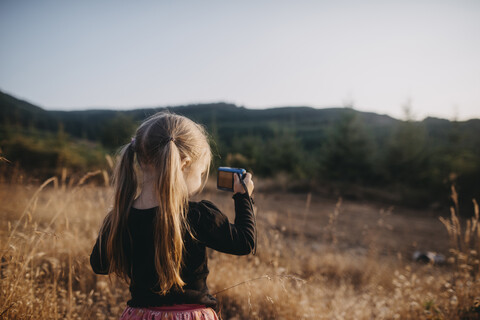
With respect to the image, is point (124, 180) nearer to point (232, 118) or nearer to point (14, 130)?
point (14, 130)

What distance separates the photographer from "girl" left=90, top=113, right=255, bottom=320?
101cm

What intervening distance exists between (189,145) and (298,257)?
326cm

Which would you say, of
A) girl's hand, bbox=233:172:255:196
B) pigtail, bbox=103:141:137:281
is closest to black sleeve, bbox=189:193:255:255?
girl's hand, bbox=233:172:255:196

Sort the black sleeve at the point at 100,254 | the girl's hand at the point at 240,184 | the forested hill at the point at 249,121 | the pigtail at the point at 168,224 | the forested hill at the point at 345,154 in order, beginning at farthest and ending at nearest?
the forested hill at the point at 249,121
the forested hill at the point at 345,154
the girl's hand at the point at 240,184
the black sleeve at the point at 100,254
the pigtail at the point at 168,224

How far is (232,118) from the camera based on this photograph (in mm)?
61750

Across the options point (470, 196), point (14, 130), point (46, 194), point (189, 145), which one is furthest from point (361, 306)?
point (14, 130)

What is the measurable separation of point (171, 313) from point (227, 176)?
2.13 feet

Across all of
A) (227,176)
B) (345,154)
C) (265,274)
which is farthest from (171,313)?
(345,154)

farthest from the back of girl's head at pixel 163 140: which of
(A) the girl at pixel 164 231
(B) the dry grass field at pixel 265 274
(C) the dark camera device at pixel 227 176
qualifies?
(B) the dry grass field at pixel 265 274

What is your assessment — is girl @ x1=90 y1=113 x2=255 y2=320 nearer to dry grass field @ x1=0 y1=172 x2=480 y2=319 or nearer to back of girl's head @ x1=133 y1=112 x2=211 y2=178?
back of girl's head @ x1=133 y1=112 x2=211 y2=178

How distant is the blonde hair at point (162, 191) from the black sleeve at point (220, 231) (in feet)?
0.18

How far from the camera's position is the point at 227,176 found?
1.28m

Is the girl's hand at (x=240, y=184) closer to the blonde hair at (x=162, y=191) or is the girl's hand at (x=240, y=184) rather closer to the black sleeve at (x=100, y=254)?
the blonde hair at (x=162, y=191)

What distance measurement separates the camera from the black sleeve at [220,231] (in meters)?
1.03
